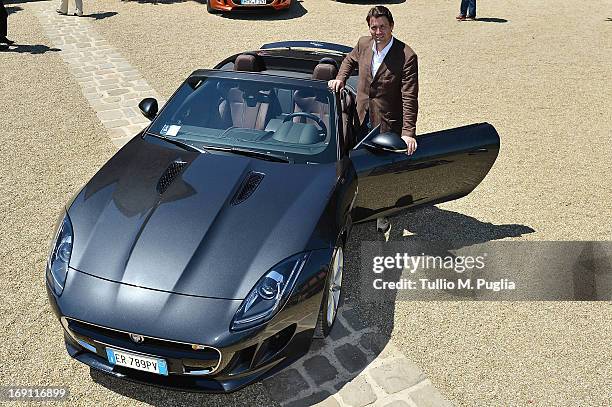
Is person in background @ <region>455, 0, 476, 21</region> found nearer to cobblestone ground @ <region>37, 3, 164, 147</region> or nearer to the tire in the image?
cobblestone ground @ <region>37, 3, 164, 147</region>

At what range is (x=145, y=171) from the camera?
4.20 meters

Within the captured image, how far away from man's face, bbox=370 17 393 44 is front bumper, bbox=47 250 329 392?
2.45m

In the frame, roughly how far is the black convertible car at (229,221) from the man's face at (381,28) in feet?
1.69

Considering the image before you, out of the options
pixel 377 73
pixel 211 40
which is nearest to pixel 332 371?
pixel 377 73

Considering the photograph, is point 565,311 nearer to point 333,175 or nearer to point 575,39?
point 333,175

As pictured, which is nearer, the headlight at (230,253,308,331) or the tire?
the headlight at (230,253,308,331)

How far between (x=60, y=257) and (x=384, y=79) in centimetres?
303

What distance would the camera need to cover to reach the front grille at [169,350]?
10.5 ft

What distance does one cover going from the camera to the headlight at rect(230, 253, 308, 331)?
10.7ft

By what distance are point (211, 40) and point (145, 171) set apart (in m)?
8.40

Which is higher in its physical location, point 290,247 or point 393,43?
point 393,43

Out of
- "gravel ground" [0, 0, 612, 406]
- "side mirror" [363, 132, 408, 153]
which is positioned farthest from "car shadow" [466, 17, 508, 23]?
"side mirror" [363, 132, 408, 153]

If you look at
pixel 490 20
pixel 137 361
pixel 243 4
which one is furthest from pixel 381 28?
pixel 490 20

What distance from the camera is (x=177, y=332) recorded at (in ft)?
10.3
